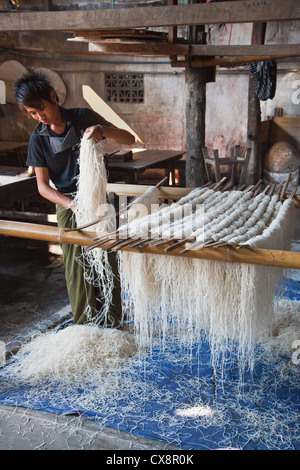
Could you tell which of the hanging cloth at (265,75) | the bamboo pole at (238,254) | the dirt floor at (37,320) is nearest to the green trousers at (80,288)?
the dirt floor at (37,320)

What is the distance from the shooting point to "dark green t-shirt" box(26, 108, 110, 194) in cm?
320

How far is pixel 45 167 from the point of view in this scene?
10.8 feet

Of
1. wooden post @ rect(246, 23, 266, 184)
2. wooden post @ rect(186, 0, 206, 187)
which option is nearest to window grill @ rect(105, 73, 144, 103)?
wooden post @ rect(246, 23, 266, 184)

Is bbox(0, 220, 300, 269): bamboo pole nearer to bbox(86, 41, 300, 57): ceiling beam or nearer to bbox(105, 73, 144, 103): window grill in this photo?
bbox(86, 41, 300, 57): ceiling beam

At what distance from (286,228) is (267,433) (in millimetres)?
1258

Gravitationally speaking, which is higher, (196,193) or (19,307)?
(196,193)

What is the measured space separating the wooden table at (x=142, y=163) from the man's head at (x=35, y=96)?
348 centimetres

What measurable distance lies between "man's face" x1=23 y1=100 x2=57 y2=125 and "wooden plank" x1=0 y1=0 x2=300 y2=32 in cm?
59

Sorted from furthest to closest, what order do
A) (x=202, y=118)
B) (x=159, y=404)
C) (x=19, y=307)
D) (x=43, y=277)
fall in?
(x=202, y=118) → (x=43, y=277) → (x=19, y=307) → (x=159, y=404)

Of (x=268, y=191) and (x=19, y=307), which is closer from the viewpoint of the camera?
(x=268, y=191)

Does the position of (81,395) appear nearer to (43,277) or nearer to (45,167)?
(45,167)

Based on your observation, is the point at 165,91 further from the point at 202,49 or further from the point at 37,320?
the point at 37,320

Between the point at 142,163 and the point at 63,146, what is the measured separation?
430 cm
